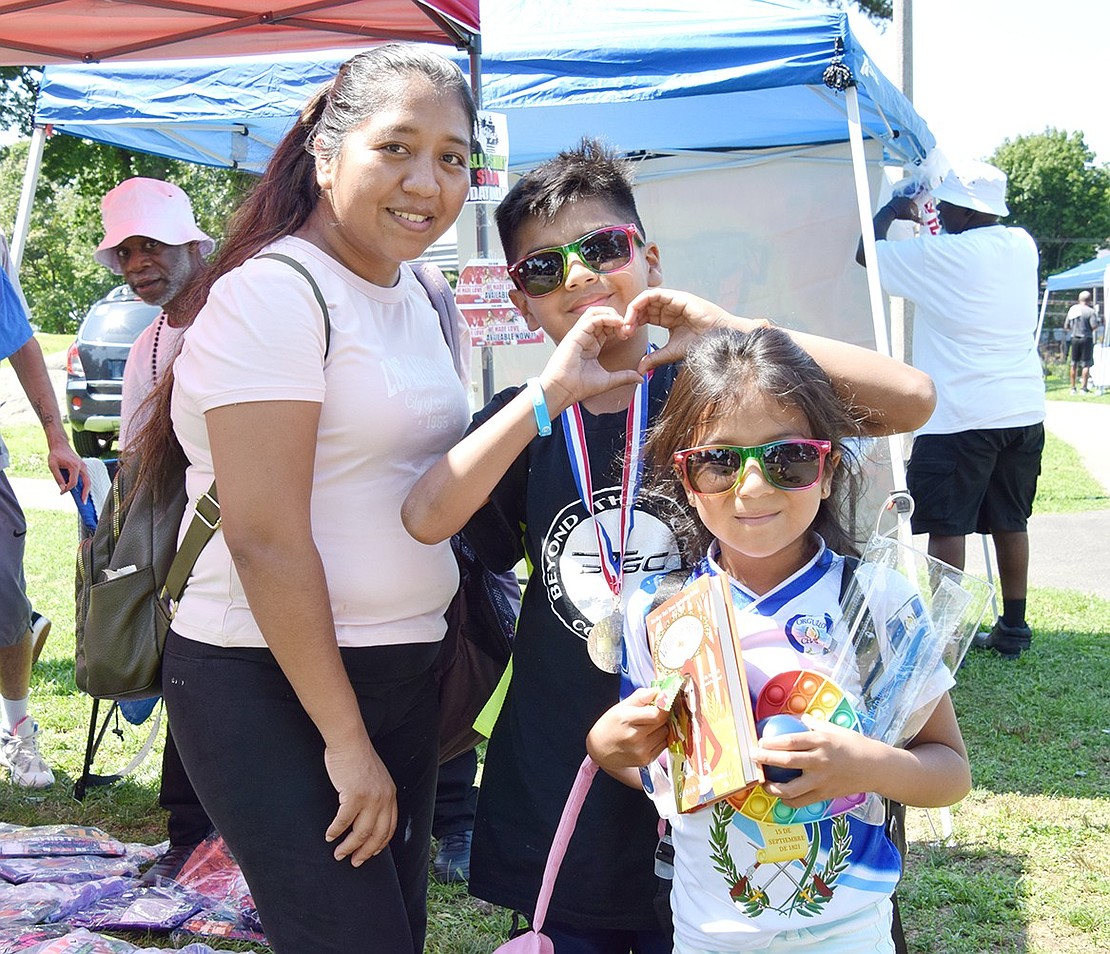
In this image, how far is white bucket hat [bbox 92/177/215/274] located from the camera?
385cm

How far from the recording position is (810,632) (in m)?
1.56

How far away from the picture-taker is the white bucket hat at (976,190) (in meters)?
5.17

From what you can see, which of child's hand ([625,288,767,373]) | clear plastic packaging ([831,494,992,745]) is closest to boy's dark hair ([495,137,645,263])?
child's hand ([625,288,767,373])

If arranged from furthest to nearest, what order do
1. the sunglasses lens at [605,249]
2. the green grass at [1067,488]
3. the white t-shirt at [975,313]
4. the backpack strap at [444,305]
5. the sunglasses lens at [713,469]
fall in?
1. the green grass at [1067,488]
2. the white t-shirt at [975,313]
3. the backpack strap at [444,305]
4. the sunglasses lens at [605,249]
5. the sunglasses lens at [713,469]

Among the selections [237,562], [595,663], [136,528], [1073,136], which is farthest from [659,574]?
[1073,136]

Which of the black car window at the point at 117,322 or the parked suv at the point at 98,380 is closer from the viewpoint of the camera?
the parked suv at the point at 98,380

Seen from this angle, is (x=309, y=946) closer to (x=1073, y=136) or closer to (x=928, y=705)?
(x=928, y=705)

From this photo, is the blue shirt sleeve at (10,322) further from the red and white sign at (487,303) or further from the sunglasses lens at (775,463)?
the sunglasses lens at (775,463)

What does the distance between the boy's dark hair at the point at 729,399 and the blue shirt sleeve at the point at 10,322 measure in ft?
11.2

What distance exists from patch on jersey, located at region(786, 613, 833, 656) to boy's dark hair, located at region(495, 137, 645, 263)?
0.80 m

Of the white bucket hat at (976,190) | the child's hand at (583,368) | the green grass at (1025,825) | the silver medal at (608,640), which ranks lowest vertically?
the green grass at (1025,825)

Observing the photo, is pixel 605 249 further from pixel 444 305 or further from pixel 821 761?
pixel 821 761

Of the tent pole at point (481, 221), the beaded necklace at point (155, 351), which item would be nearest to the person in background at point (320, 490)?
the tent pole at point (481, 221)

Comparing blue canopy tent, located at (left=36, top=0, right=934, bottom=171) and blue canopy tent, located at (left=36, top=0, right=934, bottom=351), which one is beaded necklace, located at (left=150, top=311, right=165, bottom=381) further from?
blue canopy tent, located at (left=36, top=0, right=934, bottom=351)
